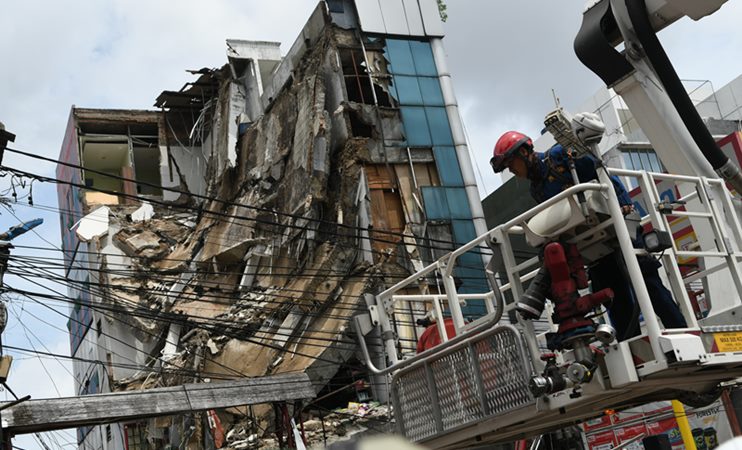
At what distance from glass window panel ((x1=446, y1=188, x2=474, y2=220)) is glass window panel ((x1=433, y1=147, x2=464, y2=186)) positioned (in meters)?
0.34

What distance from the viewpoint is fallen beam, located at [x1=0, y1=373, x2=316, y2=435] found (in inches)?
565

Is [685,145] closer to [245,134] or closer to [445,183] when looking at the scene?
[445,183]

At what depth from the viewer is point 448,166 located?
102 feet

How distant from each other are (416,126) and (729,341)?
25496 mm

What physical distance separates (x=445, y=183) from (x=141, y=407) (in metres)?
17.1

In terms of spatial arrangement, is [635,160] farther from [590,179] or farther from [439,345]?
[439,345]

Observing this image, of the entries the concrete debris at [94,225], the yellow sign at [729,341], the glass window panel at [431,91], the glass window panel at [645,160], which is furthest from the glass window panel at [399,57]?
the yellow sign at [729,341]

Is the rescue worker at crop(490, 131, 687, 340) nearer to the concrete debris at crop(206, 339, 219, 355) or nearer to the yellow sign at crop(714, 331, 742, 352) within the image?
the yellow sign at crop(714, 331, 742, 352)

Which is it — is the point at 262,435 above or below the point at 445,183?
below

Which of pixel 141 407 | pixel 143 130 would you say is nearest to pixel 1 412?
pixel 141 407

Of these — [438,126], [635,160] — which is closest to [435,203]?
[438,126]

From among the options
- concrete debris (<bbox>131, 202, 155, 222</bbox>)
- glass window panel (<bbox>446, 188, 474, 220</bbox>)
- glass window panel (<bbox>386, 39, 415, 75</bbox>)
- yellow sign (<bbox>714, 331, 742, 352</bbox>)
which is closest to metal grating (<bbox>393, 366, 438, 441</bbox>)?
yellow sign (<bbox>714, 331, 742, 352</bbox>)

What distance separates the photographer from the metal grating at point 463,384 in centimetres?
635

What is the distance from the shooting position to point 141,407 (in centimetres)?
1549
